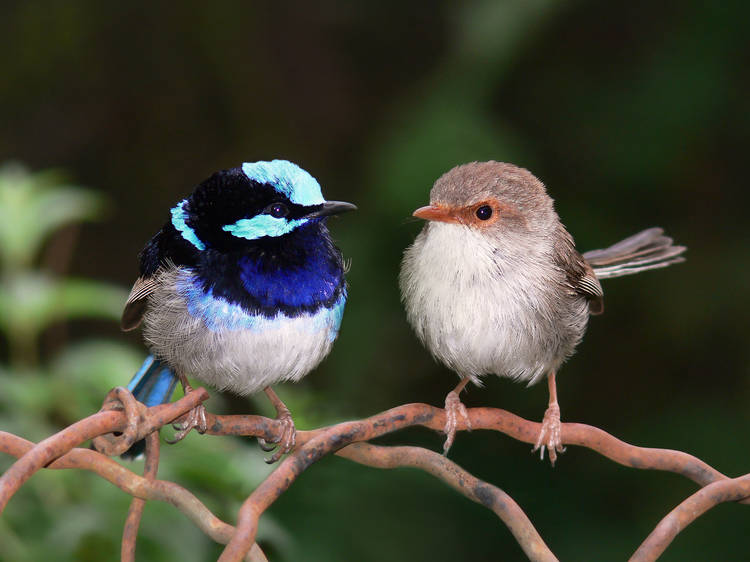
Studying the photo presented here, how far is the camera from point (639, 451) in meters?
2.21

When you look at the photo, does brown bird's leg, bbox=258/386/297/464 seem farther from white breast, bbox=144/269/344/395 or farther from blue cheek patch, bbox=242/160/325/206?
blue cheek patch, bbox=242/160/325/206

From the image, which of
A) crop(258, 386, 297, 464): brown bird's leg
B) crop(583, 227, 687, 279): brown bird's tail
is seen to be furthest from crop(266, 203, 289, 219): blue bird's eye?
crop(583, 227, 687, 279): brown bird's tail

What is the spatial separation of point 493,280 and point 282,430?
842 mm

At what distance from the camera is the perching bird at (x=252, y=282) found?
9.10ft

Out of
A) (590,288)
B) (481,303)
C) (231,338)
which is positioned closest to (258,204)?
(231,338)

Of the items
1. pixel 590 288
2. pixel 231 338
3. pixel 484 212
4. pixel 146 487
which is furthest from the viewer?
pixel 590 288

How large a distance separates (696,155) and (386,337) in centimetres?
194

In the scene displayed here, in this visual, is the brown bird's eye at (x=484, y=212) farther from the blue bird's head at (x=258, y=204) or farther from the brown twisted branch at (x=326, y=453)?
the brown twisted branch at (x=326, y=453)

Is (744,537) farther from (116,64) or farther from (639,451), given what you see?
(116,64)

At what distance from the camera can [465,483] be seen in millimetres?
2152

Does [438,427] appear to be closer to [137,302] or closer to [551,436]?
[551,436]

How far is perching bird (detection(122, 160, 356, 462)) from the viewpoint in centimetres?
277

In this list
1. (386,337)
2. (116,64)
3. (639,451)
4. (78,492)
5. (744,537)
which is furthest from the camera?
(116,64)

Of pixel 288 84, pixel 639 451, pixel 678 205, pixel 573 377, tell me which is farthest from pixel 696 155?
pixel 639 451
